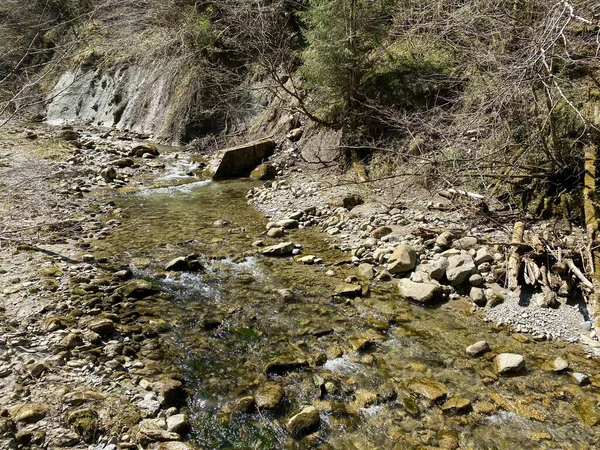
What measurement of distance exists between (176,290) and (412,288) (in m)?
3.04

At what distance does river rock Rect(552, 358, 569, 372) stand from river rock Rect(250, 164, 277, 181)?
818 centimetres

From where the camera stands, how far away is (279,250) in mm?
6883

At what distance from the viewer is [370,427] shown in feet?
11.9

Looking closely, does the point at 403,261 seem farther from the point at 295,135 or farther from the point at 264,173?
the point at 295,135

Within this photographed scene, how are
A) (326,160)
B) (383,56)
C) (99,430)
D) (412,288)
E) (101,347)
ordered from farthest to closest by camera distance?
(326,160) < (383,56) < (412,288) < (101,347) < (99,430)

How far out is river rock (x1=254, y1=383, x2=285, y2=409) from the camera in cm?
379

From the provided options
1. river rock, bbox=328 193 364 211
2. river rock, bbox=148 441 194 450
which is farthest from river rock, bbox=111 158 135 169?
river rock, bbox=148 441 194 450

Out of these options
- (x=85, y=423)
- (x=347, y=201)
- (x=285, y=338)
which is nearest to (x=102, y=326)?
(x=85, y=423)

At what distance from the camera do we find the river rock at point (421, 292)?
5.44 metres

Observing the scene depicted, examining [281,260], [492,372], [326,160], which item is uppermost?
[326,160]

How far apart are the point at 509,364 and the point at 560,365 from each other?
1.64ft

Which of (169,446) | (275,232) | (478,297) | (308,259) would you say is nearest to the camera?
(169,446)

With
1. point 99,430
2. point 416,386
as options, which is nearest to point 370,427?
point 416,386

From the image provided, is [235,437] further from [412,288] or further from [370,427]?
[412,288]
